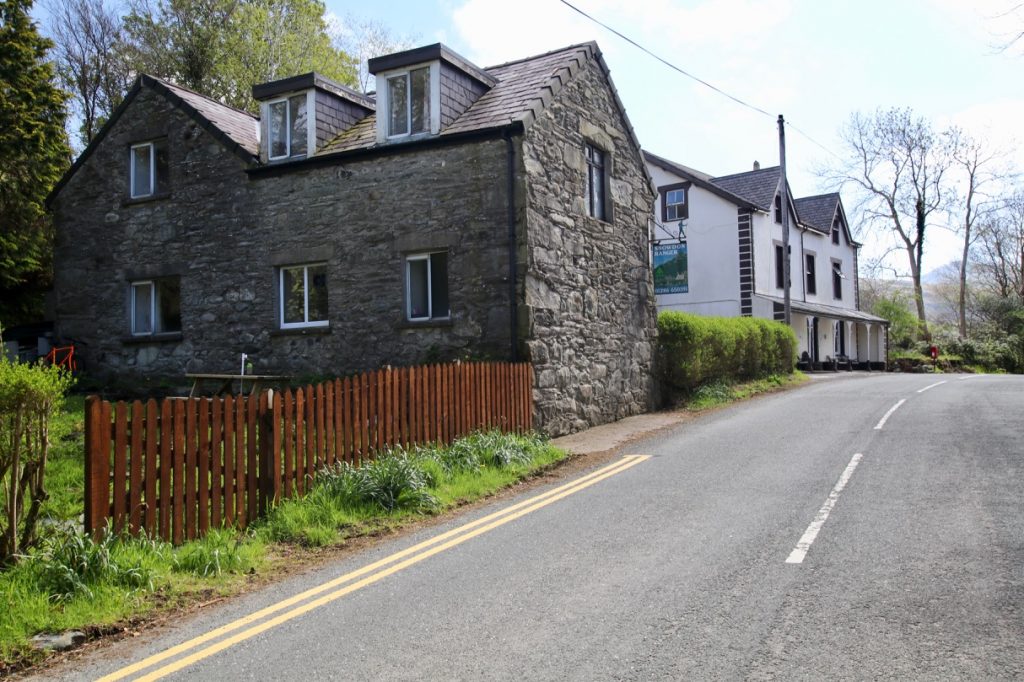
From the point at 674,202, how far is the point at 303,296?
21.3 metres

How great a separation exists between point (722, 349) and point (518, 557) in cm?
1497

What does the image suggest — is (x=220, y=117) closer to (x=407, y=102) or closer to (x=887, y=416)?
(x=407, y=102)

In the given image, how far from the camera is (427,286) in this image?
14.6m

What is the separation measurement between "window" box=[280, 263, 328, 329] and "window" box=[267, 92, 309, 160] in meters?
2.60

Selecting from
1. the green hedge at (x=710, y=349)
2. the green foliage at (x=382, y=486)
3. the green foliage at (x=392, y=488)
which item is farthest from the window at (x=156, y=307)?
the green hedge at (x=710, y=349)

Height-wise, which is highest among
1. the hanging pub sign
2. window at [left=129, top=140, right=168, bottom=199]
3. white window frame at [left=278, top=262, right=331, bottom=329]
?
window at [left=129, top=140, right=168, bottom=199]

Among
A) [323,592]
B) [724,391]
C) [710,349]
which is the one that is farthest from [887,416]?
[323,592]

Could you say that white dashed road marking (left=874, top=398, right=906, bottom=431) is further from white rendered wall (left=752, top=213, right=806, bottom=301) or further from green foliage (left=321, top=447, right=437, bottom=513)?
white rendered wall (left=752, top=213, right=806, bottom=301)

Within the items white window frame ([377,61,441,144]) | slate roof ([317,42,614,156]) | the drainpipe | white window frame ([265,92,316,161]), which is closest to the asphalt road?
the drainpipe

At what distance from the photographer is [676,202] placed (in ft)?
108

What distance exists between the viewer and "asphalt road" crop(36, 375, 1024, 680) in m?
4.20

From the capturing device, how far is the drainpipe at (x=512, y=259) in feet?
43.4

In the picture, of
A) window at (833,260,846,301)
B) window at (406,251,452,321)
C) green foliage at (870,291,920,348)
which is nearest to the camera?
window at (406,251,452,321)

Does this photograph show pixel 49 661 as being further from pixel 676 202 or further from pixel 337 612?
pixel 676 202
